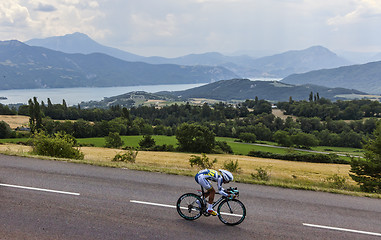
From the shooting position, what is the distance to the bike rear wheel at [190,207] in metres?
9.57

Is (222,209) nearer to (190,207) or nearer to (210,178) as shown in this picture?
(190,207)

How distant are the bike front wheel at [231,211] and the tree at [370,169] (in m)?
11.5

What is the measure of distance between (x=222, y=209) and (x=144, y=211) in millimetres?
2898

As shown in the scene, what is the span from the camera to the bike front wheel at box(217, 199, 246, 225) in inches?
369

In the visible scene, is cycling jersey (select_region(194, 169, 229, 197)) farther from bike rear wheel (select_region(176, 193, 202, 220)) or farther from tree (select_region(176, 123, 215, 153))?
tree (select_region(176, 123, 215, 153))

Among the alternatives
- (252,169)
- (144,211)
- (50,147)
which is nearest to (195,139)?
(252,169)

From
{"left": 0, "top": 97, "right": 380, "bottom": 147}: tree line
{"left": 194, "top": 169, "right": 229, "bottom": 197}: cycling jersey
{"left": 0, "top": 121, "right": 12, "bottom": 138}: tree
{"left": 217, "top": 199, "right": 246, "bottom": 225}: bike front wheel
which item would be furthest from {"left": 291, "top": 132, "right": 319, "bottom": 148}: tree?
{"left": 194, "top": 169, "right": 229, "bottom": 197}: cycling jersey

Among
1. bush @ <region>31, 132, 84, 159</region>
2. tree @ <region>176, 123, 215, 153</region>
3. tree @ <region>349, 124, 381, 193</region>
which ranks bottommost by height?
tree @ <region>176, 123, 215, 153</region>

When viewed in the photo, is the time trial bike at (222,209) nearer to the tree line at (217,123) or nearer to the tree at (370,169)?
the tree at (370,169)

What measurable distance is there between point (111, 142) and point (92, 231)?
192 ft

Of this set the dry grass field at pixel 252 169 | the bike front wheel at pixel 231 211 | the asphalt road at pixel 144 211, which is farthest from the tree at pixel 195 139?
the bike front wheel at pixel 231 211

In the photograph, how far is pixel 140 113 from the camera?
557 feet

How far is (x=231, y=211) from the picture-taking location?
951 cm

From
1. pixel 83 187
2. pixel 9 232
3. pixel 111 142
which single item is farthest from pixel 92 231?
pixel 111 142
